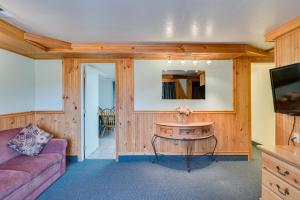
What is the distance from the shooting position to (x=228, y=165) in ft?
12.4

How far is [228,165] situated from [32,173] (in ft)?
10.9

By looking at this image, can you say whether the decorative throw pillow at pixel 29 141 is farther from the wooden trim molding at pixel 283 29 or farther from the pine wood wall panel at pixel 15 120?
the wooden trim molding at pixel 283 29

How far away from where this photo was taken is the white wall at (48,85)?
4066mm

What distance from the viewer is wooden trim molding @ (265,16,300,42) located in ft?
7.89

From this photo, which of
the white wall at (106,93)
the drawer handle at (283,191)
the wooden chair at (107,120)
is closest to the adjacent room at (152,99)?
the drawer handle at (283,191)

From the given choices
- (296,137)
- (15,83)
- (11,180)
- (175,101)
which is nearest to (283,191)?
(296,137)

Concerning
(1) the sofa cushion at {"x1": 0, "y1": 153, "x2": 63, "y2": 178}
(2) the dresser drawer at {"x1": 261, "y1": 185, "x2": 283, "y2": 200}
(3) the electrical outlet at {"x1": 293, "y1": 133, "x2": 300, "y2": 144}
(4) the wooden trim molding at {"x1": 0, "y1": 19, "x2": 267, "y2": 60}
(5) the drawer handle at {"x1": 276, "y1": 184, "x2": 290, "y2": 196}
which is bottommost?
(2) the dresser drawer at {"x1": 261, "y1": 185, "x2": 283, "y2": 200}

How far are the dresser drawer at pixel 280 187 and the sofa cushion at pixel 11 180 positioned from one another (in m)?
2.82

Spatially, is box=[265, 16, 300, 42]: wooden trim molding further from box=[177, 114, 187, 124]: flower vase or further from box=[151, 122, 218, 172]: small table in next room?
box=[177, 114, 187, 124]: flower vase

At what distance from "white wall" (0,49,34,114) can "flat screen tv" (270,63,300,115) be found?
164 inches

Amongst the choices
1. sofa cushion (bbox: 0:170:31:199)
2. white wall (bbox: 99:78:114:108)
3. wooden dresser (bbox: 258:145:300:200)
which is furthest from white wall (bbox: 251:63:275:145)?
white wall (bbox: 99:78:114:108)

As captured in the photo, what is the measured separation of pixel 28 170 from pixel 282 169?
2928 mm

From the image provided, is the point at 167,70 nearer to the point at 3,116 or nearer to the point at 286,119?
the point at 286,119

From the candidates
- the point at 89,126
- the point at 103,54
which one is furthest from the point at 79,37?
the point at 89,126
